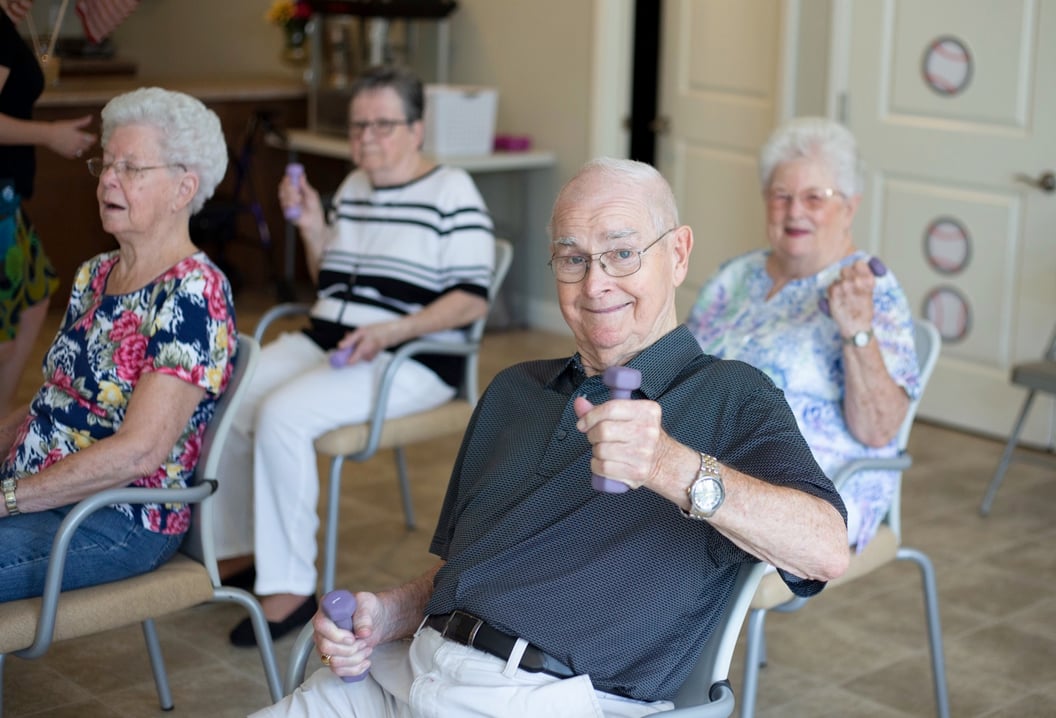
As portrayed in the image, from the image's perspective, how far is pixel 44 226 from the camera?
6.20m

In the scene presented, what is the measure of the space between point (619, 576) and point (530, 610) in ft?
0.40

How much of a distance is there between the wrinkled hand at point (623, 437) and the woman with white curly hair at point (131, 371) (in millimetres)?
1027

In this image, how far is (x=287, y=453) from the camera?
3.07 m

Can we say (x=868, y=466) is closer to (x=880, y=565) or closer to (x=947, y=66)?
(x=880, y=565)

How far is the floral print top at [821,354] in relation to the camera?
2.45m

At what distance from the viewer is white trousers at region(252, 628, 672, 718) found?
5.43 ft

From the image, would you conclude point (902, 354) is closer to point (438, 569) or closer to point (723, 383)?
point (723, 383)

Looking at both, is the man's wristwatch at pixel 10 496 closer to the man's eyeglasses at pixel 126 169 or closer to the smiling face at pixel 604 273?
the man's eyeglasses at pixel 126 169

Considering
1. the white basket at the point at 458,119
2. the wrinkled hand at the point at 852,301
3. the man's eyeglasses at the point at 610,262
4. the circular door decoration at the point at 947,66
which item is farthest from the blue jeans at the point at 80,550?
the white basket at the point at 458,119

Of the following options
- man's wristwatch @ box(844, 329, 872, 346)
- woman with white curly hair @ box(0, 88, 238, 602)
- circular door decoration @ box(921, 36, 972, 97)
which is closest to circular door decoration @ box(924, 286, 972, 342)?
circular door decoration @ box(921, 36, 972, 97)

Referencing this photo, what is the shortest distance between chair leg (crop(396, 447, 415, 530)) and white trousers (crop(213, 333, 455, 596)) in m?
0.46

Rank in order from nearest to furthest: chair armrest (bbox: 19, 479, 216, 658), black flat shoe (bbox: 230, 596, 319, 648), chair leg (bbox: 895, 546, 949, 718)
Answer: chair armrest (bbox: 19, 479, 216, 658)
chair leg (bbox: 895, 546, 949, 718)
black flat shoe (bbox: 230, 596, 319, 648)

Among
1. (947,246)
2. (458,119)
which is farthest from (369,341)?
(458,119)

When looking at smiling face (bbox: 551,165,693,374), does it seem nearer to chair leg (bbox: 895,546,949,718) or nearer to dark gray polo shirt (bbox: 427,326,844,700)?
dark gray polo shirt (bbox: 427,326,844,700)
